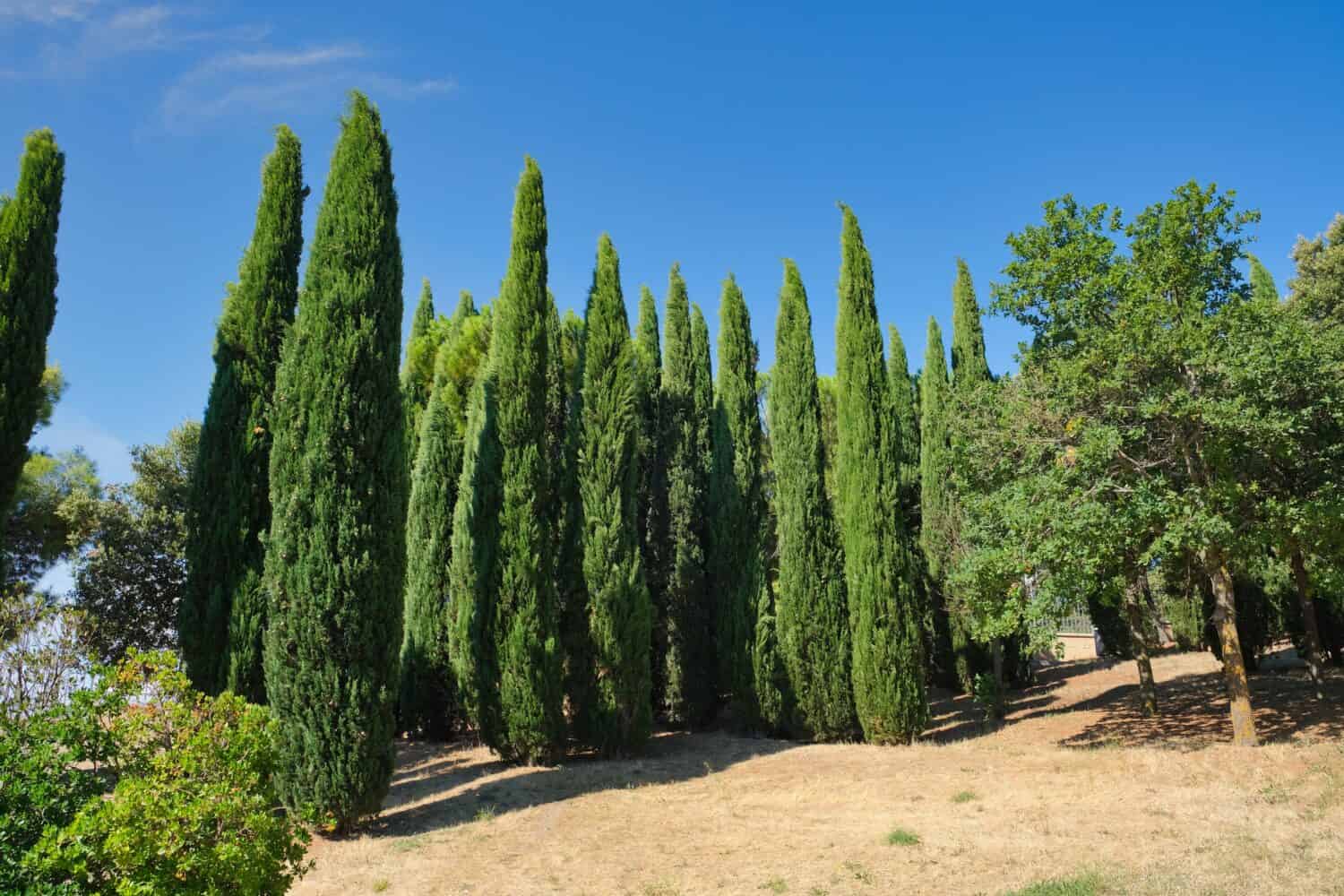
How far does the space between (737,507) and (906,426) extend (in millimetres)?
7848

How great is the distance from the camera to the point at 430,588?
45.6ft

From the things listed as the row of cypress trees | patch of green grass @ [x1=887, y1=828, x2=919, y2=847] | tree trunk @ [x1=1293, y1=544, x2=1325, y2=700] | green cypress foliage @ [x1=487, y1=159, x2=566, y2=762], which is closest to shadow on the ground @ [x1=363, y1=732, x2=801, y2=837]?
the row of cypress trees

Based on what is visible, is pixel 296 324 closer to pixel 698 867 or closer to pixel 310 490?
pixel 310 490

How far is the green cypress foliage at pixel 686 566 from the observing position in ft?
48.9

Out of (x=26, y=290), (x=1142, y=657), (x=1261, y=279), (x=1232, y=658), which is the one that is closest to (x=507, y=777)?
(x=26, y=290)

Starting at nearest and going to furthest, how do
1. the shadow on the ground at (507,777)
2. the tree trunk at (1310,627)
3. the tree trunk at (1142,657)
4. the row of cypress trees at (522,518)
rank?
1. the row of cypress trees at (522,518)
2. the shadow on the ground at (507,777)
3. the tree trunk at (1310,627)
4. the tree trunk at (1142,657)

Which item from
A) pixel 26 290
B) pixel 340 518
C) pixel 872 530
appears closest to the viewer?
pixel 340 518


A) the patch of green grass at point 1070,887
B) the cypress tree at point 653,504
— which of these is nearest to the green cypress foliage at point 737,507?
the cypress tree at point 653,504

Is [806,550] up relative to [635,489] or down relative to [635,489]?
down

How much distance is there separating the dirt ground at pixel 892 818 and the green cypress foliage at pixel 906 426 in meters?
7.06

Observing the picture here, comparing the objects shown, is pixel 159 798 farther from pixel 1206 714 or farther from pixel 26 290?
pixel 1206 714

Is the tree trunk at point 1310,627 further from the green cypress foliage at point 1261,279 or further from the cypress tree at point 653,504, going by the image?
the cypress tree at point 653,504

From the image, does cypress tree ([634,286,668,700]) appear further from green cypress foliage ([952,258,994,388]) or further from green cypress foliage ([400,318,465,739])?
green cypress foliage ([952,258,994,388])

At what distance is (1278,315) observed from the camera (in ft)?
33.3
